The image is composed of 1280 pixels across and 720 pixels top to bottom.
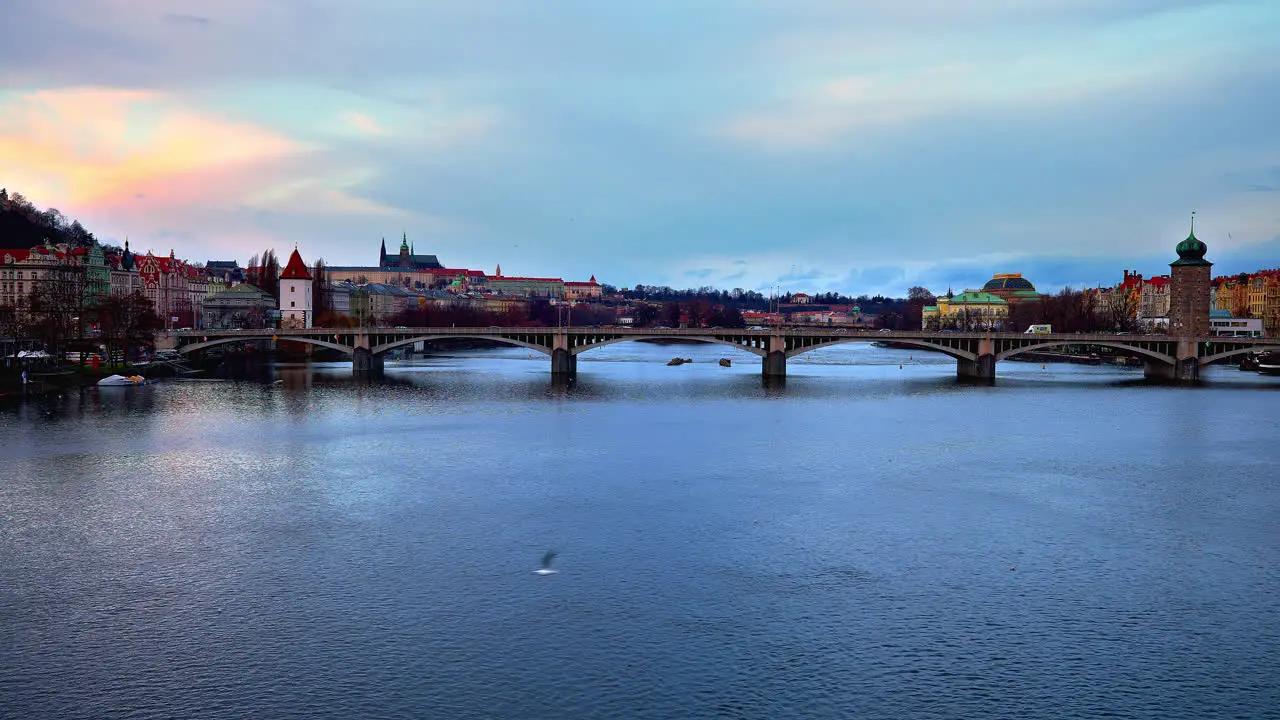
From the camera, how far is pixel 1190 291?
256ft

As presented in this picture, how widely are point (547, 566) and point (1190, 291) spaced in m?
73.0

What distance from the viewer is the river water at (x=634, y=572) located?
14227 mm

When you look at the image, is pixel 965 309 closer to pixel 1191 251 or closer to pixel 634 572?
pixel 1191 251

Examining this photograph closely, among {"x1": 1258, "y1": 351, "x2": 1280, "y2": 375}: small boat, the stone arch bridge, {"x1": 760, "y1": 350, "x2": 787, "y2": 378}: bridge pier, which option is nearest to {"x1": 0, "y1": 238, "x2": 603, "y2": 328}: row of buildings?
the stone arch bridge

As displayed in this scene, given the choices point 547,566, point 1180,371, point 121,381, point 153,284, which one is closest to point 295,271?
point 153,284

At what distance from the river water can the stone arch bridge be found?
96.2ft

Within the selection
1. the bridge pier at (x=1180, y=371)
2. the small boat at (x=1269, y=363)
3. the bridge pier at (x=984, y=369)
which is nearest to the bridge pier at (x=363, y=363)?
the bridge pier at (x=984, y=369)

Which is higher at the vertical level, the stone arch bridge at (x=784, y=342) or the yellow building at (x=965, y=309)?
the yellow building at (x=965, y=309)

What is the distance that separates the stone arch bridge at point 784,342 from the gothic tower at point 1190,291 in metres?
1.70

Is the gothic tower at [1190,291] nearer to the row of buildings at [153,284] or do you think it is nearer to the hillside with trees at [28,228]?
the row of buildings at [153,284]

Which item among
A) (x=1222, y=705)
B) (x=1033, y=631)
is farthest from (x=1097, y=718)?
(x=1033, y=631)

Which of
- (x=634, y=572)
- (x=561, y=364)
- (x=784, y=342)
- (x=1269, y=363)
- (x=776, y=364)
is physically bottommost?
(x=634, y=572)

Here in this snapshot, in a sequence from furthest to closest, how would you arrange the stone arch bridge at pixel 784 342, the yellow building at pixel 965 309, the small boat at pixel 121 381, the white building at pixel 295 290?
the yellow building at pixel 965 309 → the white building at pixel 295 290 → the stone arch bridge at pixel 784 342 → the small boat at pixel 121 381

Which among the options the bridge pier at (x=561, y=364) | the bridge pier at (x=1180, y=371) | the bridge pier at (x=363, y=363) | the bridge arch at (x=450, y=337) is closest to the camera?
the bridge arch at (x=450, y=337)
